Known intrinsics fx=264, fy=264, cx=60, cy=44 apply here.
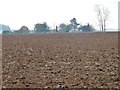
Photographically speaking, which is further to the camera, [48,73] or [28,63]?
[28,63]

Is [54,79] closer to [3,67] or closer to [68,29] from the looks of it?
[3,67]

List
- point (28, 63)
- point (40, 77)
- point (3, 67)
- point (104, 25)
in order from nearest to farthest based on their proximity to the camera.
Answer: point (40, 77)
point (3, 67)
point (28, 63)
point (104, 25)

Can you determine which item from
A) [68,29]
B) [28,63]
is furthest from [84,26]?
[28,63]

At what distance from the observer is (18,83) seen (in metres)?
8.23

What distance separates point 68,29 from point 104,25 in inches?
819

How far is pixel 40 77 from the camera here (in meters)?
8.95

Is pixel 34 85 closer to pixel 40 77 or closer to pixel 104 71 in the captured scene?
pixel 40 77

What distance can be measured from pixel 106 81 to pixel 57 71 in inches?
88.1

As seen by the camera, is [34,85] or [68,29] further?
[68,29]

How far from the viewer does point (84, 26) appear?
119500 mm

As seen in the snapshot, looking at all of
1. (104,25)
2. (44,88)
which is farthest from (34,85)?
(104,25)

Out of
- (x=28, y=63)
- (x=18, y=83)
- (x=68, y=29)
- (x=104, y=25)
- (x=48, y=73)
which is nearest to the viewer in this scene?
(x=18, y=83)

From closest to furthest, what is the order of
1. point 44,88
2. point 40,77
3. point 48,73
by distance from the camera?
1. point 44,88
2. point 40,77
3. point 48,73

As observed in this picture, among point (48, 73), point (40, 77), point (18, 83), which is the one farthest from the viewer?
point (48, 73)
